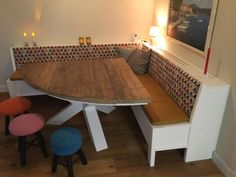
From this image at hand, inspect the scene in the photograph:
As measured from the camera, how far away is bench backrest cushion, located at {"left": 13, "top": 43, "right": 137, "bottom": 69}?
333 centimetres

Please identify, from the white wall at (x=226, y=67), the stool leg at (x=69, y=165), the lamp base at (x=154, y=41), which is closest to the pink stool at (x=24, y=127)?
the stool leg at (x=69, y=165)

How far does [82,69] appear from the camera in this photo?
250 cm

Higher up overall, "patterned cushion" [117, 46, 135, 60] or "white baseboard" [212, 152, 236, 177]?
"patterned cushion" [117, 46, 135, 60]

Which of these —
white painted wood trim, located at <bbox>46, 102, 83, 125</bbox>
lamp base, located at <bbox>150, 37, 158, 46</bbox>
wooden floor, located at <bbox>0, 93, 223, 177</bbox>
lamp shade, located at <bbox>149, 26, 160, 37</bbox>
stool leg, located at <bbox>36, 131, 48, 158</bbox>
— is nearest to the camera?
wooden floor, located at <bbox>0, 93, 223, 177</bbox>

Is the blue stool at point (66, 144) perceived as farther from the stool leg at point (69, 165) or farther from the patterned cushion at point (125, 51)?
the patterned cushion at point (125, 51)

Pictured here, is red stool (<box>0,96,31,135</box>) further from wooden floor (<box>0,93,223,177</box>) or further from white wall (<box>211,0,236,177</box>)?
white wall (<box>211,0,236,177</box>)

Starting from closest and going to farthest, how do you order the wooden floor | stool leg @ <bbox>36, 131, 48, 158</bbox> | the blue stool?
1. the blue stool
2. the wooden floor
3. stool leg @ <bbox>36, 131, 48, 158</bbox>

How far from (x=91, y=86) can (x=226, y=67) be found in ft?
4.00

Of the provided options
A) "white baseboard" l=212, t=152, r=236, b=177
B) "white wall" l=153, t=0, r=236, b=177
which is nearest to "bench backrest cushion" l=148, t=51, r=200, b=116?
"white wall" l=153, t=0, r=236, b=177

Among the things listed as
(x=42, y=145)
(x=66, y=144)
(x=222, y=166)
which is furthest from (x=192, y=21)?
(x=42, y=145)

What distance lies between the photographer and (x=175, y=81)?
2.31m

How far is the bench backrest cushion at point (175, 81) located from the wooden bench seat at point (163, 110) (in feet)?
0.18

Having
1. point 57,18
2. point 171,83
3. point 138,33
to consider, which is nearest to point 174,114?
point 171,83

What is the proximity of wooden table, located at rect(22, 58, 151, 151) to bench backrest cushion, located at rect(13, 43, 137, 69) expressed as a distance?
76cm
